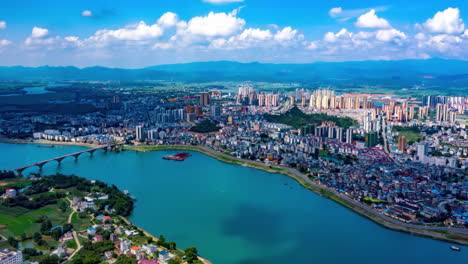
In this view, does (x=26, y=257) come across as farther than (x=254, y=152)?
No

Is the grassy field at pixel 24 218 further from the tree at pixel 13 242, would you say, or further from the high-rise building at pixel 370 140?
the high-rise building at pixel 370 140

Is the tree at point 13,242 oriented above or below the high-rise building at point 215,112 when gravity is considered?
below

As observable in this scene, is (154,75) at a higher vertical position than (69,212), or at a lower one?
higher

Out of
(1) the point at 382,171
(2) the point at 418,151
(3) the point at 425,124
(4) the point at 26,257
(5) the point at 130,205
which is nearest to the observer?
(4) the point at 26,257

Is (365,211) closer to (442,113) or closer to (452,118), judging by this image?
(452,118)

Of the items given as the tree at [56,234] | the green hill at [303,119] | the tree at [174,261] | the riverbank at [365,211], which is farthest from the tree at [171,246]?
the green hill at [303,119]

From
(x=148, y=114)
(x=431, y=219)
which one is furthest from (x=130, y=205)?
(x=148, y=114)

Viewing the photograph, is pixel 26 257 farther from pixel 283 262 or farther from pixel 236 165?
pixel 236 165

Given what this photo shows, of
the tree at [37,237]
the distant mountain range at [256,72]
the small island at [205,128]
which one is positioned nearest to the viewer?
the tree at [37,237]
